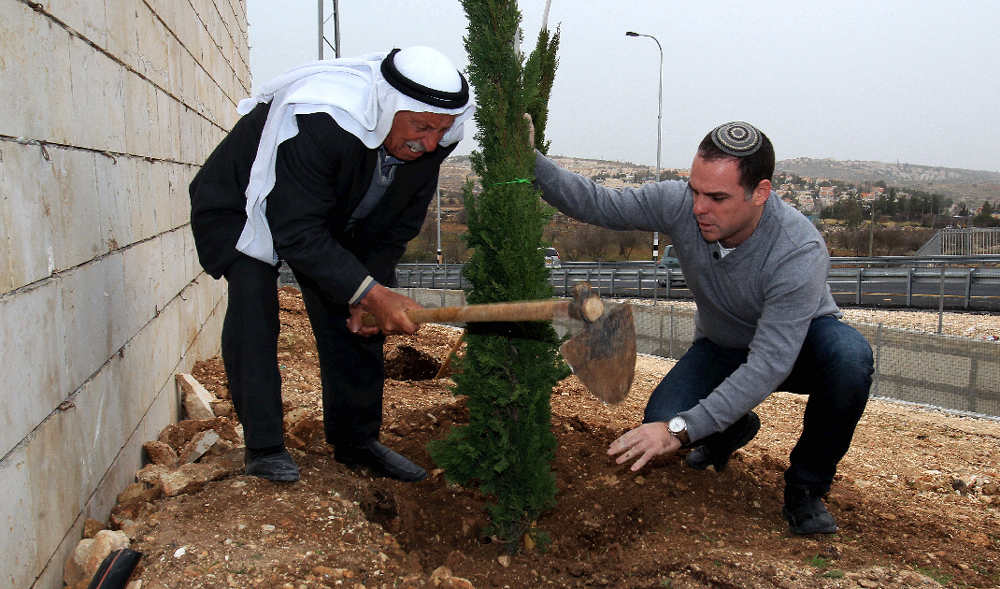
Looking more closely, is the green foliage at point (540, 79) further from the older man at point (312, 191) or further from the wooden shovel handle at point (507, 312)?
the wooden shovel handle at point (507, 312)

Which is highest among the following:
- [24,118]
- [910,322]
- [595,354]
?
[24,118]

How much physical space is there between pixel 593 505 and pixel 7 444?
272 cm

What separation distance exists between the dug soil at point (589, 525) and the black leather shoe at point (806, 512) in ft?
0.23

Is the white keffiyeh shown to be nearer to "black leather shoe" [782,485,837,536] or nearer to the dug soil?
the dug soil

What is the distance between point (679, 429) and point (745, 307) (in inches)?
38.9

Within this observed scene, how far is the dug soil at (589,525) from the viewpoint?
2557 mm

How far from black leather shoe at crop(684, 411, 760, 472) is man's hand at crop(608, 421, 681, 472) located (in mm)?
1216

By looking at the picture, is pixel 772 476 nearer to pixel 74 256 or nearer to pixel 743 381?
pixel 743 381

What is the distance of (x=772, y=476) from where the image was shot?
13.4ft

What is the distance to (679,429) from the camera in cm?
296

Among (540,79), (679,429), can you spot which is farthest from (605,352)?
(540,79)

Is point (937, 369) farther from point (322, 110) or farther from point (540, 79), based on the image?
point (322, 110)

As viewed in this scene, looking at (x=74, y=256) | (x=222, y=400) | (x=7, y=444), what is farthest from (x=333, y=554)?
(x=222, y=400)

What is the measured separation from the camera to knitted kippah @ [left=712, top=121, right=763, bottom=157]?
3.17 metres
